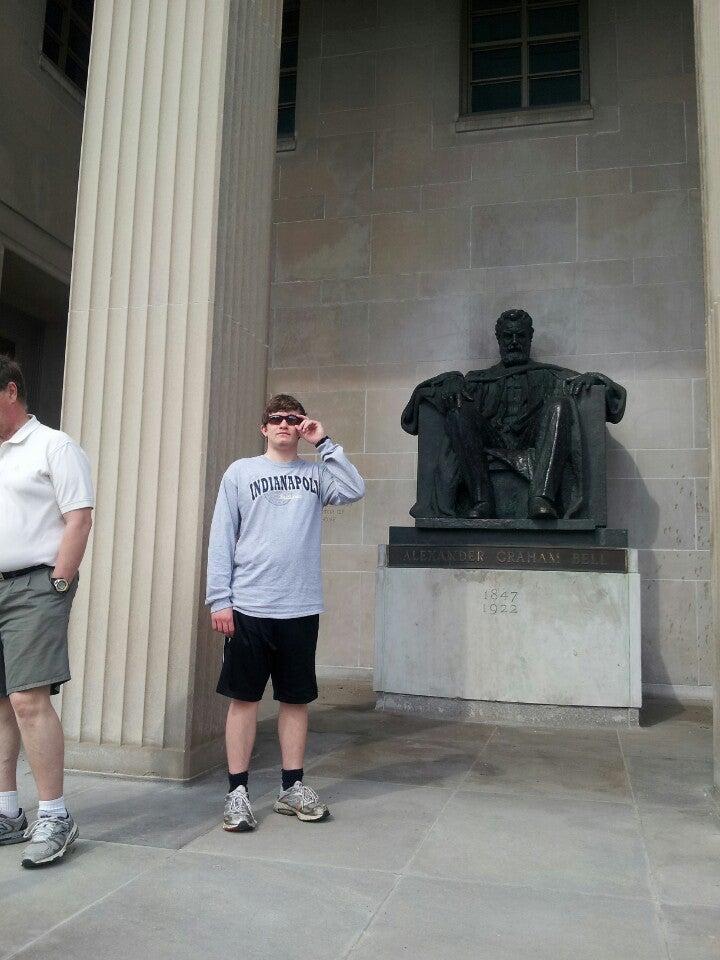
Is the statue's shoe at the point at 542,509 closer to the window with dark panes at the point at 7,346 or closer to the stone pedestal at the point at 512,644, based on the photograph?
the stone pedestal at the point at 512,644

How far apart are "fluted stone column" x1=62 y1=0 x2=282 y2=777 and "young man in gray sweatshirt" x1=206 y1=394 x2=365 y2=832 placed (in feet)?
2.39

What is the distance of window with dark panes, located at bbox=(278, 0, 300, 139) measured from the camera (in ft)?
34.1

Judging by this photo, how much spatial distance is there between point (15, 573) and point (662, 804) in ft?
10.0

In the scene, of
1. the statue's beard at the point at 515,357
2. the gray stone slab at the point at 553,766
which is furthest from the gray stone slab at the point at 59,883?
the statue's beard at the point at 515,357

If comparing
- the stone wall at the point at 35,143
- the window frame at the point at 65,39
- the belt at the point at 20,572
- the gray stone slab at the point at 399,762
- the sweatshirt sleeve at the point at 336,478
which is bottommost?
the gray stone slab at the point at 399,762

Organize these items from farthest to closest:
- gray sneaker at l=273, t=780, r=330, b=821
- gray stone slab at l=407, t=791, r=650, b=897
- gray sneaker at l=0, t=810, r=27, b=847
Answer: gray sneaker at l=273, t=780, r=330, b=821
gray sneaker at l=0, t=810, r=27, b=847
gray stone slab at l=407, t=791, r=650, b=897

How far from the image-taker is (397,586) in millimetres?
6867

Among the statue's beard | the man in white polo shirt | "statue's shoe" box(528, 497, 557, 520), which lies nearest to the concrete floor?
the man in white polo shirt

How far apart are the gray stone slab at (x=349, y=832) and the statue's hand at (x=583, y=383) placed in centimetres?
401

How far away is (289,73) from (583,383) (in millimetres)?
5952

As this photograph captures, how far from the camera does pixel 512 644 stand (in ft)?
21.3

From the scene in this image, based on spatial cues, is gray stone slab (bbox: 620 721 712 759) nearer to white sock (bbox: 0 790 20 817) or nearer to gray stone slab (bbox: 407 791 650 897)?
gray stone slab (bbox: 407 791 650 897)

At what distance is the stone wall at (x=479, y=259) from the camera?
28.5 feet

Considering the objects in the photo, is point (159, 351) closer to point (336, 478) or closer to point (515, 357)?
point (336, 478)
